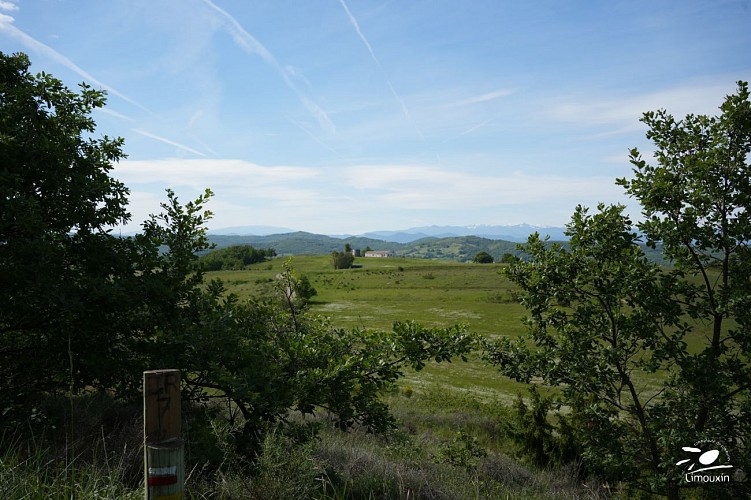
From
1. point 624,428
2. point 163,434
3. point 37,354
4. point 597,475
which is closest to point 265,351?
point 37,354

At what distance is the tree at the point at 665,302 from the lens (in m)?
7.85

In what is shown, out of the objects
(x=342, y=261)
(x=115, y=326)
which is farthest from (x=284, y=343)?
(x=342, y=261)

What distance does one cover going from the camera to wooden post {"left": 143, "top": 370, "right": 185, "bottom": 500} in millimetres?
2826

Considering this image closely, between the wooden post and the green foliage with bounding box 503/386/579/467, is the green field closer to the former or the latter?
the green foliage with bounding box 503/386/579/467

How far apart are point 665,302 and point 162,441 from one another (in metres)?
8.80

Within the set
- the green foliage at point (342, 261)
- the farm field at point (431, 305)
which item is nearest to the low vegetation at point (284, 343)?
the farm field at point (431, 305)

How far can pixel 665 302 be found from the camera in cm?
836

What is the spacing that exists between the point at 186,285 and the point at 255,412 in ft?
8.83

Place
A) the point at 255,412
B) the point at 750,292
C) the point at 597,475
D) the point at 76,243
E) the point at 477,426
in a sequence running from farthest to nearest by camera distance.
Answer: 1. the point at 477,426
2. the point at 597,475
3. the point at 750,292
4. the point at 76,243
5. the point at 255,412

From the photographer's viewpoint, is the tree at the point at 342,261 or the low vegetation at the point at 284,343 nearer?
the low vegetation at the point at 284,343

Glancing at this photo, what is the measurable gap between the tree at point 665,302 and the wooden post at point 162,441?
7.88 meters

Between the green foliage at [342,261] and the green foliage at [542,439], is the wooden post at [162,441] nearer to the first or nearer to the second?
the green foliage at [542,439]

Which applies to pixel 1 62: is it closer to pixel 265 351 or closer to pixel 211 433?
pixel 265 351

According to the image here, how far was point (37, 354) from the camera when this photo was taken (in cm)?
629
